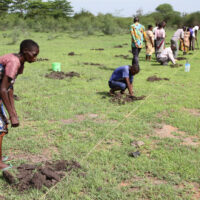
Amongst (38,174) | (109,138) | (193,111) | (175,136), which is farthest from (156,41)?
(38,174)

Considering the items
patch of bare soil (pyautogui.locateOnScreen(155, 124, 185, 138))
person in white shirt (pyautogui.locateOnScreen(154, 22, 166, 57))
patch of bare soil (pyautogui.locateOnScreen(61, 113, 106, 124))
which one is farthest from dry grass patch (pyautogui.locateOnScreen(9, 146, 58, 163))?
person in white shirt (pyautogui.locateOnScreen(154, 22, 166, 57))

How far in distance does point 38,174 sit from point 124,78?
362cm

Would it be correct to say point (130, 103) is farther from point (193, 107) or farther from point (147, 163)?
point (147, 163)

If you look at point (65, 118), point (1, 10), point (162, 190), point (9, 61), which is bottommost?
point (162, 190)

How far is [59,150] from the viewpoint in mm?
3918

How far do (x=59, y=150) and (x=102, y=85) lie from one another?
425 centimetres

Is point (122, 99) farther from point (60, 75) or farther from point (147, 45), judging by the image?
point (147, 45)

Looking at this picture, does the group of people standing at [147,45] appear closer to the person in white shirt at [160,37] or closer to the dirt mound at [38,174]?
the person in white shirt at [160,37]

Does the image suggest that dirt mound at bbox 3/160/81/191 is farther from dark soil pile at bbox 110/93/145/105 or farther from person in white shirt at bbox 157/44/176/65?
person in white shirt at bbox 157/44/176/65

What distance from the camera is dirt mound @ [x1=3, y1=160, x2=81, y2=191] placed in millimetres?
3031

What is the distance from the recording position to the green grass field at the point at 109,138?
304cm

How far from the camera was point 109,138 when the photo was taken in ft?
14.2

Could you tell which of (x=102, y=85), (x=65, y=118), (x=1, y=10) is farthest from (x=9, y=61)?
(x=1, y=10)

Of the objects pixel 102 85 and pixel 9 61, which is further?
pixel 102 85
